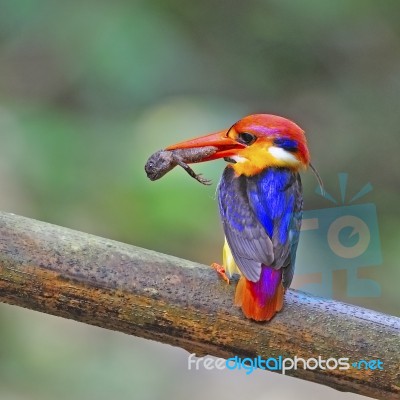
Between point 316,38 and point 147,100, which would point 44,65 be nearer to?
point 147,100

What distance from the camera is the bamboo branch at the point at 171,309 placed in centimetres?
157

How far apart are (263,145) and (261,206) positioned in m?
0.13

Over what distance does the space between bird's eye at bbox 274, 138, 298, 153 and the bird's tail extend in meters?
0.26

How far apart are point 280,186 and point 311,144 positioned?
2614 mm

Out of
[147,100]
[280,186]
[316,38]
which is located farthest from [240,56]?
[280,186]

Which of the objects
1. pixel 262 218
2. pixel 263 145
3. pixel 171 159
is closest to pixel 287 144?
pixel 263 145

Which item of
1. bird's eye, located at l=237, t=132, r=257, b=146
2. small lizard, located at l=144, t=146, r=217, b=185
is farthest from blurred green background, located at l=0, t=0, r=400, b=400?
bird's eye, located at l=237, t=132, r=257, b=146

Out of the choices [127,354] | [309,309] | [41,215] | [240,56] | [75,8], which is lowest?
[309,309]

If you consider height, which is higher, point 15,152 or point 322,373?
point 15,152

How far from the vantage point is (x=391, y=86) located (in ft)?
14.4

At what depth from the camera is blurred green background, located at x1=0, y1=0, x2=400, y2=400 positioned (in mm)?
2895

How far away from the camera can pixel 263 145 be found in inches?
68.0

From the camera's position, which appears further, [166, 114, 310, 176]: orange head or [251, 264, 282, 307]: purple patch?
[166, 114, 310, 176]: orange head

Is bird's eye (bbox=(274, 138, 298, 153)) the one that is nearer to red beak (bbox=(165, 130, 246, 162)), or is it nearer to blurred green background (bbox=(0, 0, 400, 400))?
red beak (bbox=(165, 130, 246, 162))
